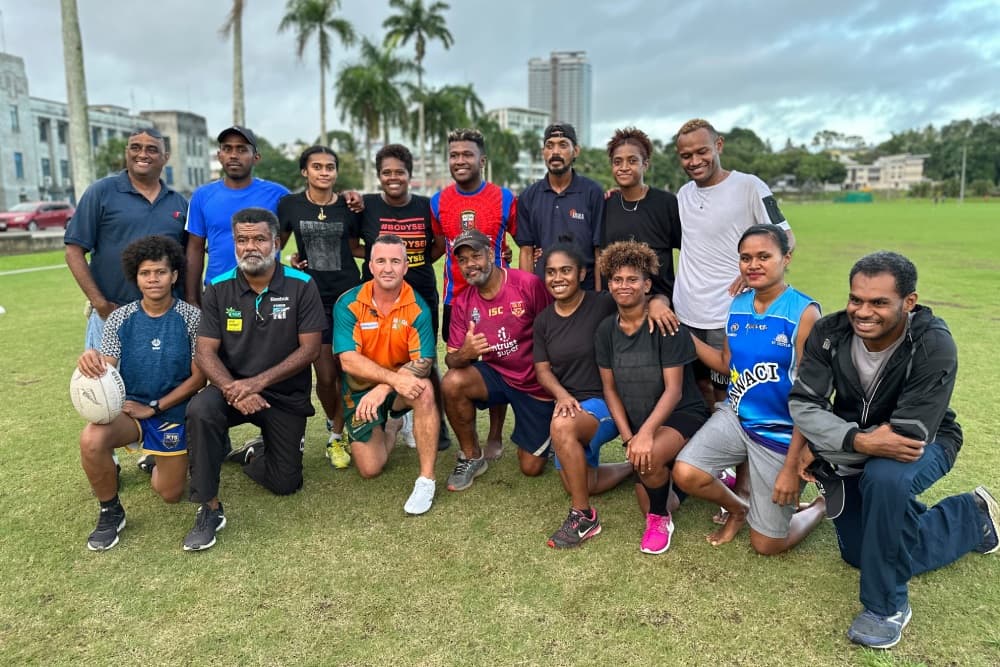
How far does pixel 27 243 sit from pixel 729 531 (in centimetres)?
2320

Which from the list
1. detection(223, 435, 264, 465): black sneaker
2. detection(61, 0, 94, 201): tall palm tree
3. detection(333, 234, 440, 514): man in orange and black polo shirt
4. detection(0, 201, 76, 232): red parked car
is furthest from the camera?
detection(0, 201, 76, 232): red parked car

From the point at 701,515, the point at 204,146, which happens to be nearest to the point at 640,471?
the point at 701,515

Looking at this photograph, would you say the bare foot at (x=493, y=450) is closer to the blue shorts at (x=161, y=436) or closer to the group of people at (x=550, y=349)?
the group of people at (x=550, y=349)

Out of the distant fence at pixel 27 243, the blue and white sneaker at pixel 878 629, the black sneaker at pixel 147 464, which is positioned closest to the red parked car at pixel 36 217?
the distant fence at pixel 27 243

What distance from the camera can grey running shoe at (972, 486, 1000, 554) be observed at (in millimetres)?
3400

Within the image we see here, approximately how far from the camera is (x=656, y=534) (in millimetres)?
3645

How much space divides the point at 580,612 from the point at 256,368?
7.95ft

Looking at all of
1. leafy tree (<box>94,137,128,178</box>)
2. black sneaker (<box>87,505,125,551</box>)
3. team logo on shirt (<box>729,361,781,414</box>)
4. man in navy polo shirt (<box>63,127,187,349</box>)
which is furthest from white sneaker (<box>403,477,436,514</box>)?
leafy tree (<box>94,137,128,178</box>)

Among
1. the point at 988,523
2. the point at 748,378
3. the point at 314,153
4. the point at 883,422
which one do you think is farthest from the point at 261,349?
the point at 988,523

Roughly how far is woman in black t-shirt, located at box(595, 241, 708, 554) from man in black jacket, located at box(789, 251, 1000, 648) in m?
0.76

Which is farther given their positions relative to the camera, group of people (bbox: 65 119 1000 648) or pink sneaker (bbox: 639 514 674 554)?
pink sneaker (bbox: 639 514 674 554)

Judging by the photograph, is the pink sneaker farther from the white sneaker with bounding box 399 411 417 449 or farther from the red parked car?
the red parked car

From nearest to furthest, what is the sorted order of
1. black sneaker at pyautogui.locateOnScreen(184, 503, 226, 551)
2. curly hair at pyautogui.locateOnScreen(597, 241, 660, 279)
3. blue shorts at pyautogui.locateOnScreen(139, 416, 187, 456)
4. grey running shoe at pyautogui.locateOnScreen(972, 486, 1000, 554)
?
grey running shoe at pyautogui.locateOnScreen(972, 486, 1000, 554) < black sneaker at pyautogui.locateOnScreen(184, 503, 226, 551) < curly hair at pyautogui.locateOnScreen(597, 241, 660, 279) < blue shorts at pyautogui.locateOnScreen(139, 416, 187, 456)

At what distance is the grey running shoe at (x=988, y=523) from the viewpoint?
11.2 ft
